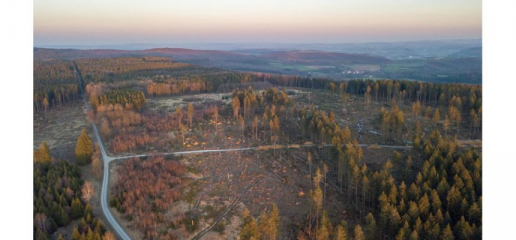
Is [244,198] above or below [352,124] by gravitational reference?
below

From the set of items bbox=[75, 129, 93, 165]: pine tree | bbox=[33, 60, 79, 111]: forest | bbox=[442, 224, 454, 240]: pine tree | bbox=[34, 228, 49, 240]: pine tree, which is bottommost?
bbox=[34, 228, 49, 240]: pine tree

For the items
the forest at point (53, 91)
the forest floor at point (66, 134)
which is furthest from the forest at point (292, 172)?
the forest floor at point (66, 134)

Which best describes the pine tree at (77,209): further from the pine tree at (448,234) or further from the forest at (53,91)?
the forest at (53,91)

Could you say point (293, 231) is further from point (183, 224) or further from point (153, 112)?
point (153, 112)

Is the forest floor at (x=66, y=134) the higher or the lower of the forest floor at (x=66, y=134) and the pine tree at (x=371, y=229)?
the higher

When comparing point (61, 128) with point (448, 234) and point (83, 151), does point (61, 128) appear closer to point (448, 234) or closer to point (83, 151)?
point (83, 151)

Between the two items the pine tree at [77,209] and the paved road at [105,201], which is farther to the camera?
the pine tree at [77,209]

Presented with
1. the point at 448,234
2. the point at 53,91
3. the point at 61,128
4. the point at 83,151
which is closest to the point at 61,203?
the point at 83,151

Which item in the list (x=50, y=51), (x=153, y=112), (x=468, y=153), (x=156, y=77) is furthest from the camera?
(x=50, y=51)

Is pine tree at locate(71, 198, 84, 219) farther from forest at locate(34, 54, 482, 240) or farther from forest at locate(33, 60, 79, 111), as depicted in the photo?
forest at locate(33, 60, 79, 111)

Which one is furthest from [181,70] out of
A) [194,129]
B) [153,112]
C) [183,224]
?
[183,224]

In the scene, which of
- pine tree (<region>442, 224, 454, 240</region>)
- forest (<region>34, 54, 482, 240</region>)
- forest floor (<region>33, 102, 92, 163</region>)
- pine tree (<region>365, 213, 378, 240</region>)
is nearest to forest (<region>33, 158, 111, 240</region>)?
forest (<region>34, 54, 482, 240</region>)
